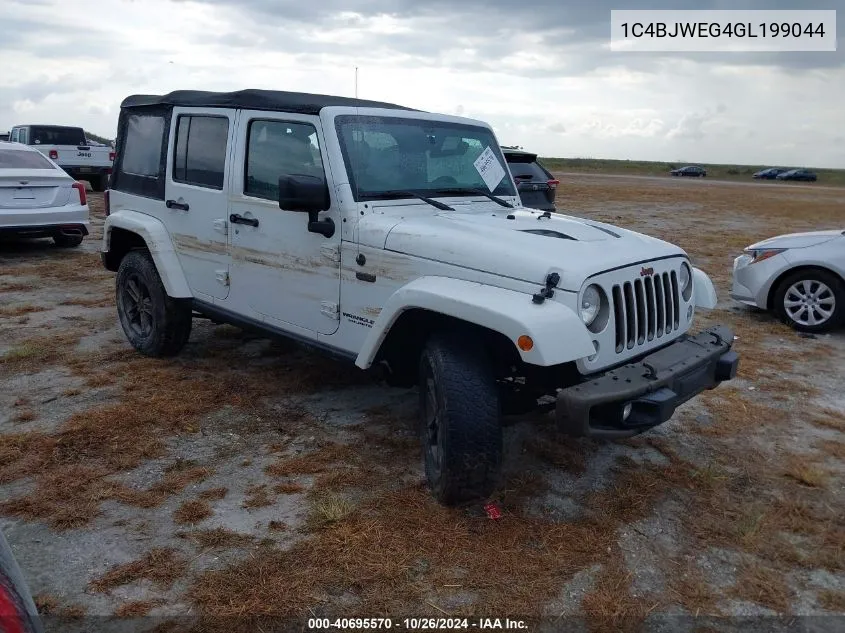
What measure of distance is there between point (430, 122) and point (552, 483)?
2.39 metres

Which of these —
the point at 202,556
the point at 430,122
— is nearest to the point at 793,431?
the point at 430,122

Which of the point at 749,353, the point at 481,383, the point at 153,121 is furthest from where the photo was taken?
the point at 749,353

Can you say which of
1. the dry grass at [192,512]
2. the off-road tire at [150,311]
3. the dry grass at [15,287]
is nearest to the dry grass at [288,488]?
the dry grass at [192,512]

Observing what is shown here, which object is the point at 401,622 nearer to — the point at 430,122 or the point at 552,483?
the point at 552,483

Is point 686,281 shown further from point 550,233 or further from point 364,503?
point 364,503

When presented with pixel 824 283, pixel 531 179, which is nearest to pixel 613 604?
pixel 824 283

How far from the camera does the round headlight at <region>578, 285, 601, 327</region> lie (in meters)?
3.38

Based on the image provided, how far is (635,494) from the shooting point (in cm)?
387

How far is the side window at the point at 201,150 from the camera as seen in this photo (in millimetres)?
4934

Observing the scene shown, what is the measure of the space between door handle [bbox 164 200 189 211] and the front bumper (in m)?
3.28

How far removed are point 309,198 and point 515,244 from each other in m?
1.16

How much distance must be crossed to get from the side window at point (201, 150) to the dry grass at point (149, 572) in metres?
2.60

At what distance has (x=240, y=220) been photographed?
15.6ft

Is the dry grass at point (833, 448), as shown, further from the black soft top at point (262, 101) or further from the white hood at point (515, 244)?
the black soft top at point (262, 101)
